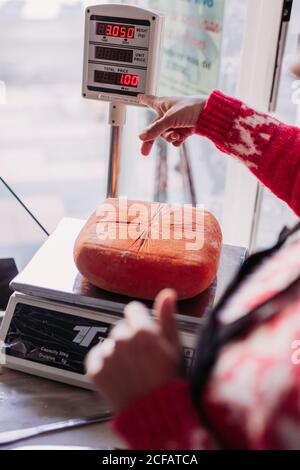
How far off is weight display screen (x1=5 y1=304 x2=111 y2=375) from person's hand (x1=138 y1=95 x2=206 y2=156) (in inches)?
15.1

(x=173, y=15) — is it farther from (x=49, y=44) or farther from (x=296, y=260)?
(x=296, y=260)

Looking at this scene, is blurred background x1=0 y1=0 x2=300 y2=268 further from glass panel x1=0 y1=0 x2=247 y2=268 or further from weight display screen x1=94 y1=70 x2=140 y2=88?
weight display screen x1=94 y1=70 x2=140 y2=88

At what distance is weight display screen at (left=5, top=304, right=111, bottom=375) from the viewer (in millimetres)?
987

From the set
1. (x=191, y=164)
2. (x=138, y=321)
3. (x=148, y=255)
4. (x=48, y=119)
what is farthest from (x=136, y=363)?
(x=48, y=119)

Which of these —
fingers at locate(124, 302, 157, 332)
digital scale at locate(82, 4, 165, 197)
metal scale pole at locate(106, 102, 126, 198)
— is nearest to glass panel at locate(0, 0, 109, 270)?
metal scale pole at locate(106, 102, 126, 198)

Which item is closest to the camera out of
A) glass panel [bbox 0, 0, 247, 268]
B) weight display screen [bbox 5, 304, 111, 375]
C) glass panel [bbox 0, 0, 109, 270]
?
weight display screen [bbox 5, 304, 111, 375]

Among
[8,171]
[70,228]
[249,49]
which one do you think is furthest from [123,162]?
[70,228]

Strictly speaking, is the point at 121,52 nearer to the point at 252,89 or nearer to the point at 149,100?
the point at 149,100

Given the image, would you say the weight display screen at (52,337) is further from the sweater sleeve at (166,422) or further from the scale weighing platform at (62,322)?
the sweater sleeve at (166,422)

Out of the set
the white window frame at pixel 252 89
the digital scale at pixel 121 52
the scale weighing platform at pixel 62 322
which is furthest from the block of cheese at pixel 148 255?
the white window frame at pixel 252 89

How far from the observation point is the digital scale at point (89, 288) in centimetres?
99

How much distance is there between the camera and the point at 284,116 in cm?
202

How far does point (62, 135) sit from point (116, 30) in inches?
78.7

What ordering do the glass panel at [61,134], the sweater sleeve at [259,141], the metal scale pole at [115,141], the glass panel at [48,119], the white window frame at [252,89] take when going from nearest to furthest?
the sweater sleeve at [259,141] → the metal scale pole at [115,141] → the white window frame at [252,89] → the glass panel at [61,134] → the glass panel at [48,119]
